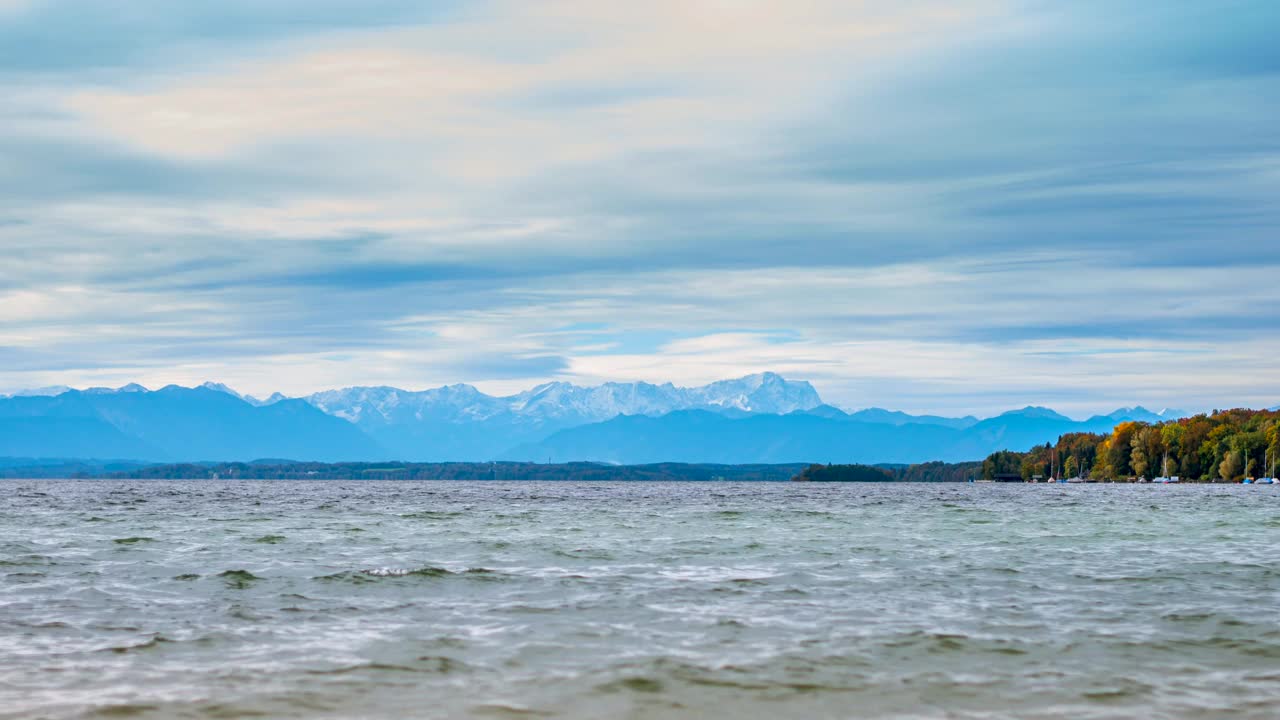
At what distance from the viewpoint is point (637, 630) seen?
2853 centimetres

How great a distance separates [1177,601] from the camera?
34.2 meters

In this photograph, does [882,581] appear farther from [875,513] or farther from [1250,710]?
[875,513]

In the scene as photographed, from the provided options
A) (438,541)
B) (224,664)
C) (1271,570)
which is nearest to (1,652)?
(224,664)

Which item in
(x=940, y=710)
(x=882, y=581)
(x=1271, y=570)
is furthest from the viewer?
(x=1271, y=570)

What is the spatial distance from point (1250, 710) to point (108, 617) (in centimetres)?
2498

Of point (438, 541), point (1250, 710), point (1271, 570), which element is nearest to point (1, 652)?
point (1250, 710)

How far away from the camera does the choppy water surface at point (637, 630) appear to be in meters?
21.2

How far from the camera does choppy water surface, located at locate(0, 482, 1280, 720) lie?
69.7 feet

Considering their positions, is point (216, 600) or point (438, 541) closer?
point (216, 600)

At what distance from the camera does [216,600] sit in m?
33.8

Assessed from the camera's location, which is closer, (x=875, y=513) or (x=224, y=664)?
(x=224, y=664)

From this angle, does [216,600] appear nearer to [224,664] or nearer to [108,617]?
[108,617]

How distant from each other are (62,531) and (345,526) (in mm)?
15407

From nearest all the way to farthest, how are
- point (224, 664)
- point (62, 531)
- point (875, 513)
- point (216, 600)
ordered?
point (224, 664) → point (216, 600) → point (62, 531) → point (875, 513)
